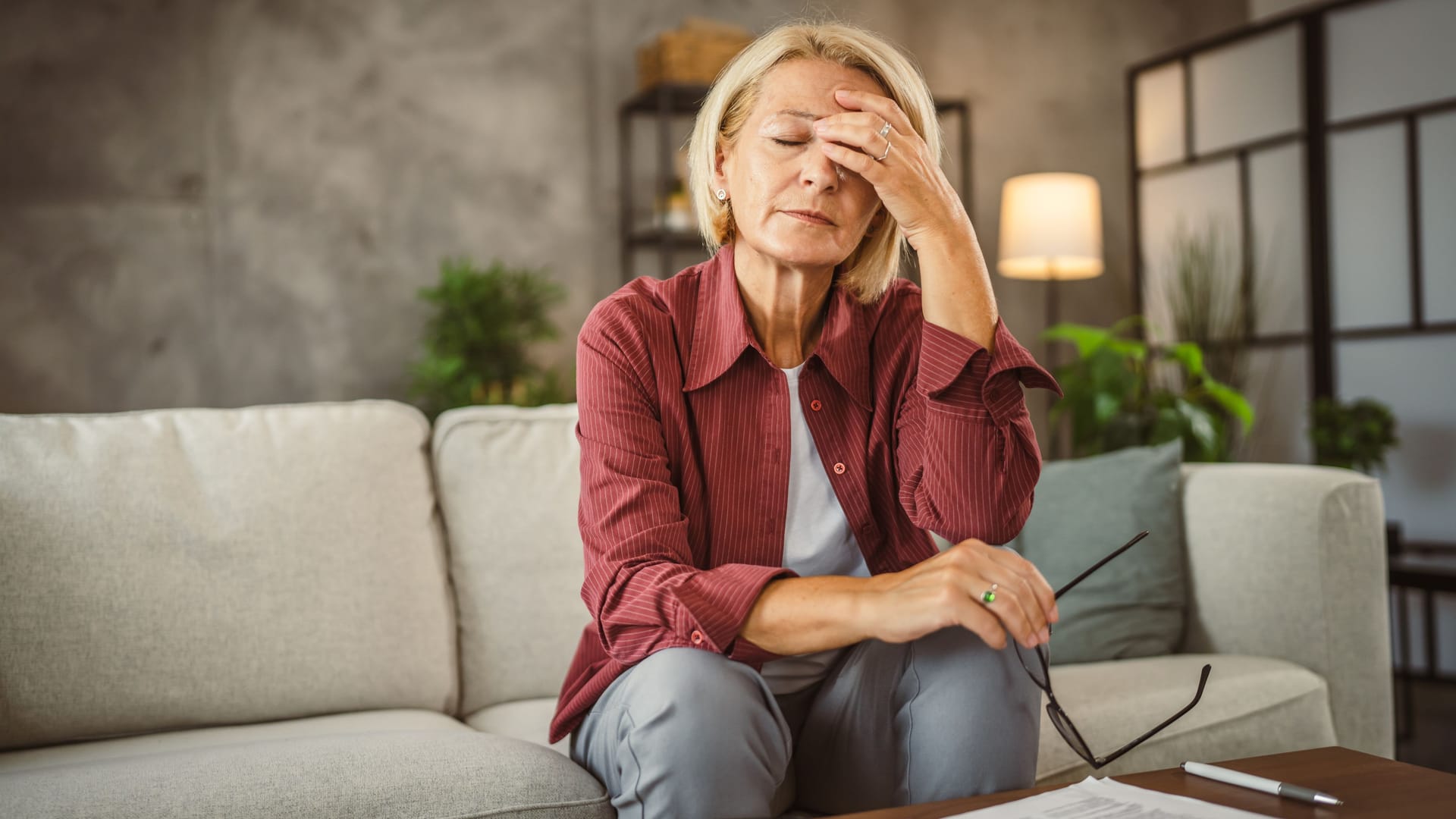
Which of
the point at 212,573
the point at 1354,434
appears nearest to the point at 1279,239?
the point at 1354,434

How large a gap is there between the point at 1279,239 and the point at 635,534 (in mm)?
3485

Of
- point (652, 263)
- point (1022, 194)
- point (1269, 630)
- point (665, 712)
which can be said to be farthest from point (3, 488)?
point (1022, 194)

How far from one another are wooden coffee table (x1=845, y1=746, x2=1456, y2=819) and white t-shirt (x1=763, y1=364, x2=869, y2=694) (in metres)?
0.40

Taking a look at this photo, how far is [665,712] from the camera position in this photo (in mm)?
997

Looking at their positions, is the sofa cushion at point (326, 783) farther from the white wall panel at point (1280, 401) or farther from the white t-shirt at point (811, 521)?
the white wall panel at point (1280, 401)

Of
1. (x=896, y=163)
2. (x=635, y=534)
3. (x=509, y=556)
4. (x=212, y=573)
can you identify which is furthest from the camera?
(x=509, y=556)

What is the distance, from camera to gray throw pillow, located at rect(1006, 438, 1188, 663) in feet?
6.31

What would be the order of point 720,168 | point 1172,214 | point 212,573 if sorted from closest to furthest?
point 720,168, point 212,573, point 1172,214

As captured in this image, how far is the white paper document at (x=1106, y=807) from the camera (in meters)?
0.85

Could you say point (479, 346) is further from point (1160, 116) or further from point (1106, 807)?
point (1106, 807)

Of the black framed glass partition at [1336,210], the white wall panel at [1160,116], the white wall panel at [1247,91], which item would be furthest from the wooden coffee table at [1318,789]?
the white wall panel at [1160,116]

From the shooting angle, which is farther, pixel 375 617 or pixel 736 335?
pixel 375 617

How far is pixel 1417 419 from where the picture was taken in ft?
11.6

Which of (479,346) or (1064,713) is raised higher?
(479,346)
